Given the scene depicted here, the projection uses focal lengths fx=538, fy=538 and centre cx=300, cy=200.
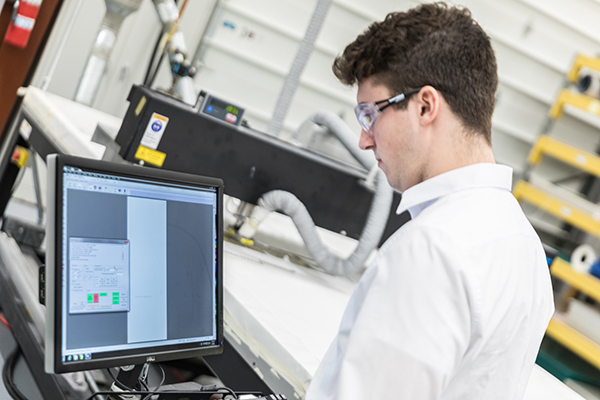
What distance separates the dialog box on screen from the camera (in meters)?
0.83

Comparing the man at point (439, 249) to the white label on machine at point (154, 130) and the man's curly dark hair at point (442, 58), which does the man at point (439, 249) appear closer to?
the man's curly dark hair at point (442, 58)

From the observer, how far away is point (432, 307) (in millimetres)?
714

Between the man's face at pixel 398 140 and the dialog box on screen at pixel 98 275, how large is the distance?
1.64ft

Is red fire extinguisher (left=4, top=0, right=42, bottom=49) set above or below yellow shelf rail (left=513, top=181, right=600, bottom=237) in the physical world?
below

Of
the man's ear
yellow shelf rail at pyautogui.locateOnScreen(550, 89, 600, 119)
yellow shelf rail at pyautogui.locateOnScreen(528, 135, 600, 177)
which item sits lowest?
the man's ear

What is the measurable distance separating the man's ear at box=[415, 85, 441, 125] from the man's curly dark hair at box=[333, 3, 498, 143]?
0.02 metres

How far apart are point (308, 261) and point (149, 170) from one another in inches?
50.2

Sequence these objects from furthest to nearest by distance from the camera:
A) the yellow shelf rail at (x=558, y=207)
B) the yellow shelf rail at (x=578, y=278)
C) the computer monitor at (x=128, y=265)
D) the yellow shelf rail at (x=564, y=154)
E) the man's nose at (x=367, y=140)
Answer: the yellow shelf rail at (x=564, y=154) < the yellow shelf rail at (x=558, y=207) < the yellow shelf rail at (x=578, y=278) < the man's nose at (x=367, y=140) < the computer monitor at (x=128, y=265)

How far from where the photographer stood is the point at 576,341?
3.56 meters

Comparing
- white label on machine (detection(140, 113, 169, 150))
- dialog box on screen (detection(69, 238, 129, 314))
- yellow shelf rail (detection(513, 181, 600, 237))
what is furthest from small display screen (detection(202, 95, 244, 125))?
yellow shelf rail (detection(513, 181, 600, 237))

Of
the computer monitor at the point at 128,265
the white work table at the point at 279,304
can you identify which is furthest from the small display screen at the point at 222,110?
the computer monitor at the point at 128,265

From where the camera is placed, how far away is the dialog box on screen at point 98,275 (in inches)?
32.5

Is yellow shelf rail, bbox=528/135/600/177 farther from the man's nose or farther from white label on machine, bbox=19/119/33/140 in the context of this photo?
white label on machine, bbox=19/119/33/140

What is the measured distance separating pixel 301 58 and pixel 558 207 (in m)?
2.45
